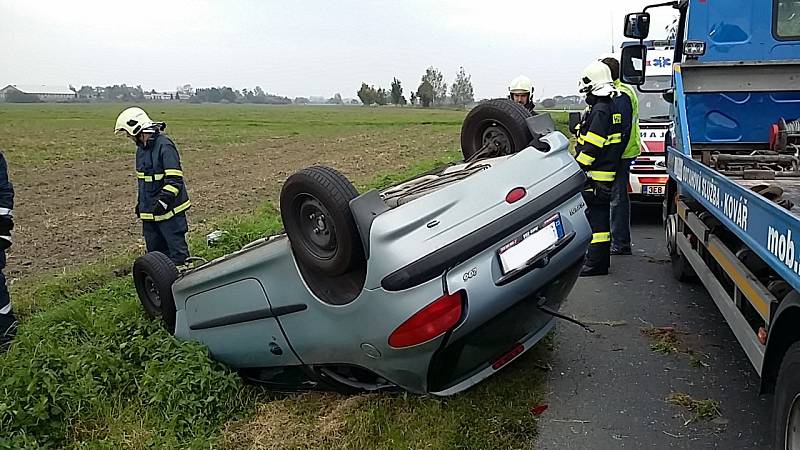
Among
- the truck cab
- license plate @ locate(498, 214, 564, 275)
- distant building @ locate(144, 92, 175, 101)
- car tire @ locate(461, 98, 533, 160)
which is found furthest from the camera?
distant building @ locate(144, 92, 175, 101)

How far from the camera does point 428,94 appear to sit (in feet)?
363

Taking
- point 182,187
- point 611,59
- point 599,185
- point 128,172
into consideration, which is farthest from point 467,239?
point 128,172

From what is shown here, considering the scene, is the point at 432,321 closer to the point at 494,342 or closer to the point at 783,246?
the point at 494,342

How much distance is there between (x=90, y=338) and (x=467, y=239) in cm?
307

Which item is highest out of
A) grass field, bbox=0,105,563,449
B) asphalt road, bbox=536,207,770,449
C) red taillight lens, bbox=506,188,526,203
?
red taillight lens, bbox=506,188,526,203

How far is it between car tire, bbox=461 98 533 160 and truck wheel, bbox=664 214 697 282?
2455mm

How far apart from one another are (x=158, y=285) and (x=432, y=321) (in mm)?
2315

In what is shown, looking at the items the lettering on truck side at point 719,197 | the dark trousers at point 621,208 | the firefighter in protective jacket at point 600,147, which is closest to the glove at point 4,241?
the firefighter in protective jacket at point 600,147

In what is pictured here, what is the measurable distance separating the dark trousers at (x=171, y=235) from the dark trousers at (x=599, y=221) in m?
3.71

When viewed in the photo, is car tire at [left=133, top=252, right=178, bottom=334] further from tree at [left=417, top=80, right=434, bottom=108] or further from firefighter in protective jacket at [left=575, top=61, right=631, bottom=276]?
tree at [left=417, top=80, right=434, bottom=108]

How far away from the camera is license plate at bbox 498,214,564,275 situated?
3317 mm

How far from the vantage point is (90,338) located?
16.2ft

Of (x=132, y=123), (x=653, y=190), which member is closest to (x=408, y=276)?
(x=132, y=123)

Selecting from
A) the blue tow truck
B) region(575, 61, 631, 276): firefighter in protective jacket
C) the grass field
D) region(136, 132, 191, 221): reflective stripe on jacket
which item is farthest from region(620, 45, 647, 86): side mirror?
region(136, 132, 191, 221): reflective stripe on jacket
